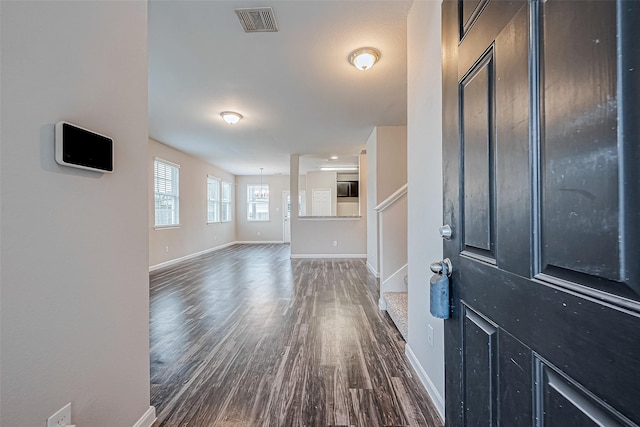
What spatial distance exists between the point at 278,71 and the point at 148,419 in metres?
2.92

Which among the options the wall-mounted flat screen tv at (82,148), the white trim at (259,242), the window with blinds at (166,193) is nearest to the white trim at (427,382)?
the wall-mounted flat screen tv at (82,148)

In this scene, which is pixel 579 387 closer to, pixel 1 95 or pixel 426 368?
pixel 426 368

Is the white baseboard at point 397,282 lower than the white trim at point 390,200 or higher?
lower

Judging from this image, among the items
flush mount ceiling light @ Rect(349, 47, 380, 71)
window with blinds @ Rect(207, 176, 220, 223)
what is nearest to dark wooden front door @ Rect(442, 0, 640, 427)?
flush mount ceiling light @ Rect(349, 47, 380, 71)

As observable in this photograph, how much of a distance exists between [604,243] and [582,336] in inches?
6.6

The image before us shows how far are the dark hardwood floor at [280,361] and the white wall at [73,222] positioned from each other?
0.42 m

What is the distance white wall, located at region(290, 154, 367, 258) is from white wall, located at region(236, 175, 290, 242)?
3709 mm

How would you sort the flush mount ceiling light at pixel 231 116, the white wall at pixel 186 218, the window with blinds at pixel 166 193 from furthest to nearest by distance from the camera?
the window with blinds at pixel 166 193 < the white wall at pixel 186 218 < the flush mount ceiling light at pixel 231 116

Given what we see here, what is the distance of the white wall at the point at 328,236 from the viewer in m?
6.82

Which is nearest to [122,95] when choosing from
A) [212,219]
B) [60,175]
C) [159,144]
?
[60,175]

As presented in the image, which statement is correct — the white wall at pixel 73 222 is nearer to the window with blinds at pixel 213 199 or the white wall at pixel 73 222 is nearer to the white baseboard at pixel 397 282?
the white baseboard at pixel 397 282

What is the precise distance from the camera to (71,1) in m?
1.01

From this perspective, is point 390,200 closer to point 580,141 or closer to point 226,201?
point 580,141

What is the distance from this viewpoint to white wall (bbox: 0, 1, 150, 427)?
829 millimetres
